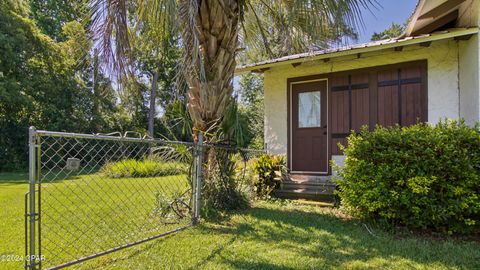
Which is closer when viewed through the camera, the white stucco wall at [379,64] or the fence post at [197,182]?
the fence post at [197,182]

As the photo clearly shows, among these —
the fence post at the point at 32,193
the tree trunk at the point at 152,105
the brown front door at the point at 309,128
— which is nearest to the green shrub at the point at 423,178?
the brown front door at the point at 309,128

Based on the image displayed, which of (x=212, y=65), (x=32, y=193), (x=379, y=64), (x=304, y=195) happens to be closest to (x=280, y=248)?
(x=32, y=193)

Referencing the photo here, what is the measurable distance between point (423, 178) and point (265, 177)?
3.26 metres

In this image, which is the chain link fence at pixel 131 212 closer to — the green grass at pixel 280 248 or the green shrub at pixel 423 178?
the green grass at pixel 280 248

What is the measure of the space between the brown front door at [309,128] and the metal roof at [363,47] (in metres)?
0.94

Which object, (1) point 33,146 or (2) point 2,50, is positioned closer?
(1) point 33,146

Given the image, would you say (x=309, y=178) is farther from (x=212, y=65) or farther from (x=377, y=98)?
(x=212, y=65)

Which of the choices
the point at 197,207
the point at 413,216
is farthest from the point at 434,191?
the point at 197,207

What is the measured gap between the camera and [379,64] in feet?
22.1

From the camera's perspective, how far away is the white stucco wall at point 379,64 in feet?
19.9

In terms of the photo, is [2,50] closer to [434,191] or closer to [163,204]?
[163,204]

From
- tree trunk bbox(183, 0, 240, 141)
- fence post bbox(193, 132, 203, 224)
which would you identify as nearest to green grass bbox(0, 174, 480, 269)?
fence post bbox(193, 132, 203, 224)

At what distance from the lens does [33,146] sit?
7.97ft

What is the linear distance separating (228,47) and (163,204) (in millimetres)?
2767
